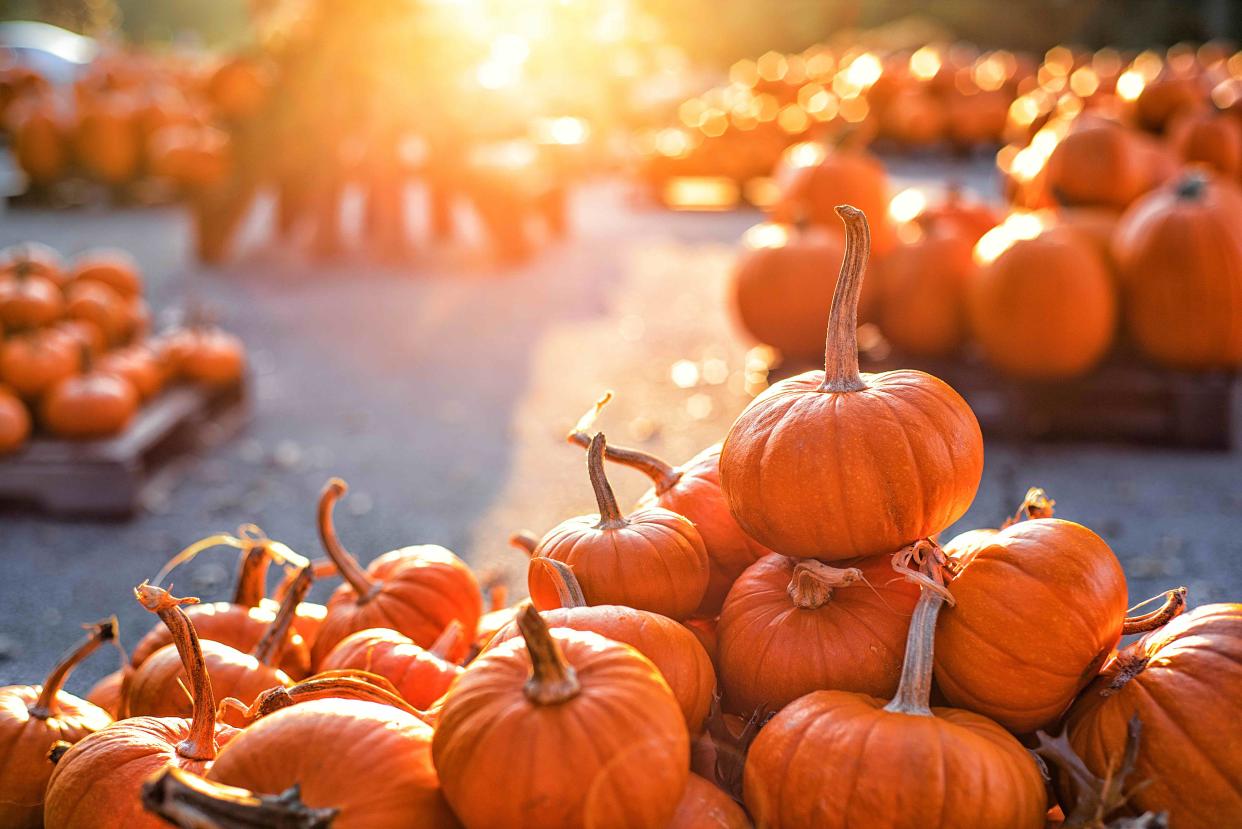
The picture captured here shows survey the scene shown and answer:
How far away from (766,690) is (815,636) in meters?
0.12

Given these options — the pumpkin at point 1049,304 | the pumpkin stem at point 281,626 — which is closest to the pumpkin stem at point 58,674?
the pumpkin stem at point 281,626

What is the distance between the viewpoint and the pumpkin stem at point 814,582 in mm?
1690

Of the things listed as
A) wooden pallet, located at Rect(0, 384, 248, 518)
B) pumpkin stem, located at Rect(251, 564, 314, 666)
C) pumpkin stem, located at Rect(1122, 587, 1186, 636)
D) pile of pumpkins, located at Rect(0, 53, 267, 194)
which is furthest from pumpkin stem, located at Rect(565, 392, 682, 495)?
pile of pumpkins, located at Rect(0, 53, 267, 194)

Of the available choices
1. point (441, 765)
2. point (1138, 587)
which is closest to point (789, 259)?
point (1138, 587)

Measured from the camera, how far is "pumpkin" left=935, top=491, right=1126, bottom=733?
161 centimetres

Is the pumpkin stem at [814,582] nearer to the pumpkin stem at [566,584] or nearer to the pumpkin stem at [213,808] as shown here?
the pumpkin stem at [566,584]

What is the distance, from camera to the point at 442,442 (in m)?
5.66

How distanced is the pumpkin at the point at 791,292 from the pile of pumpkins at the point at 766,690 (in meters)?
3.78

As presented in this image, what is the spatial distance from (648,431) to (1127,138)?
9.44 ft

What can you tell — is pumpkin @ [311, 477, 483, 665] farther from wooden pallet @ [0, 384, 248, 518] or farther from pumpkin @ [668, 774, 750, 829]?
wooden pallet @ [0, 384, 248, 518]

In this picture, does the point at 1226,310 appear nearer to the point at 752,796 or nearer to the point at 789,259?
the point at 789,259

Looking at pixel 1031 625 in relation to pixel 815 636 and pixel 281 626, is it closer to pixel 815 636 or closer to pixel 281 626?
pixel 815 636

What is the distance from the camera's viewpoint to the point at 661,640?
165 cm

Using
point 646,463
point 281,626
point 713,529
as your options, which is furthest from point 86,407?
point 713,529
